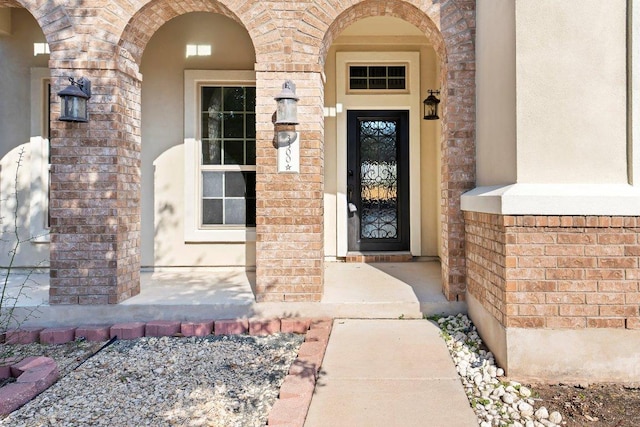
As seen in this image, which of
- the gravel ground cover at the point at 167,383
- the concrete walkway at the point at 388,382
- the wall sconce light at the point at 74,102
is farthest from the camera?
the wall sconce light at the point at 74,102

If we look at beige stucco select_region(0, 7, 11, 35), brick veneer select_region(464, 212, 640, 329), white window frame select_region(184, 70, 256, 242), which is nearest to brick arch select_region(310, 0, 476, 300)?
brick veneer select_region(464, 212, 640, 329)

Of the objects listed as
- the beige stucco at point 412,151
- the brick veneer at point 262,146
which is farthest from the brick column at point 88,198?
the beige stucco at point 412,151

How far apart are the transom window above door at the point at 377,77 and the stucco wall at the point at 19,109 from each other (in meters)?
4.32

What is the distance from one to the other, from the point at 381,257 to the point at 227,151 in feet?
8.90

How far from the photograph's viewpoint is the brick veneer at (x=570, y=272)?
296 centimetres

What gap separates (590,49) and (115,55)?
411 cm

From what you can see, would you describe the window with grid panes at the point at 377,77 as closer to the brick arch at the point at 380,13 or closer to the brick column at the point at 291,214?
Answer: the brick arch at the point at 380,13

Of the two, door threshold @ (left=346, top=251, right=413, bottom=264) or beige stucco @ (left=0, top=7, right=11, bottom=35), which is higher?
beige stucco @ (left=0, top=7, right=11, bottom=35)

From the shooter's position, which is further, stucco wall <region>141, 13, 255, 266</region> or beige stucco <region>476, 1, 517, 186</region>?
stucco wall <region>141, 13, 255, 266</region>

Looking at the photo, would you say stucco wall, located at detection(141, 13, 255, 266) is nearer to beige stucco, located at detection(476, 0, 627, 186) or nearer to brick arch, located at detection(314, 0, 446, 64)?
brick arch, located at detection(314, 0, 446, 64)

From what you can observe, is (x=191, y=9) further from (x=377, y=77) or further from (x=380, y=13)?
(x=377, y=77)

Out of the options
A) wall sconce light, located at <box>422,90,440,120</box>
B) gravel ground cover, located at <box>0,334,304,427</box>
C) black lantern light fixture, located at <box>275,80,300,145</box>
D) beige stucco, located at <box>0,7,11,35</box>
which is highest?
beige stucco, located at <box>0,7,11,35</box>

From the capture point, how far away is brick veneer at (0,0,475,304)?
4152mm

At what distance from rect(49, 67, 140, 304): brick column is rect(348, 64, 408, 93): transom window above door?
11.4ft
